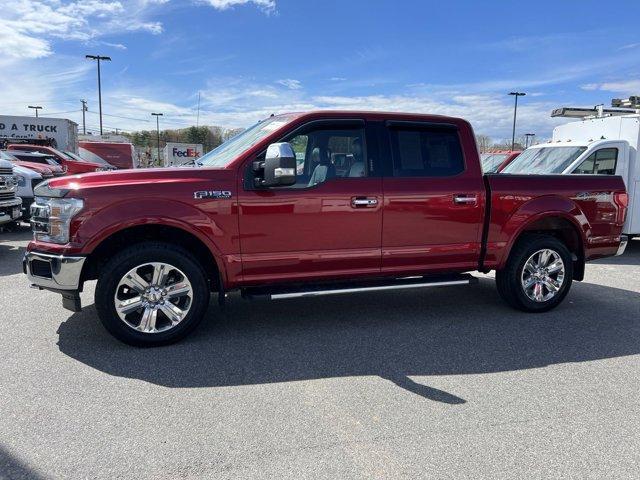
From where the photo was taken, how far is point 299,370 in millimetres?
3854

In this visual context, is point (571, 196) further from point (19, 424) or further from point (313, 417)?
point (19, 424)

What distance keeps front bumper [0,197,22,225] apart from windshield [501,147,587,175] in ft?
29.7

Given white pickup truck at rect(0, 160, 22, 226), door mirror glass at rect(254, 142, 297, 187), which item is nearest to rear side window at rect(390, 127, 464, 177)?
door mirror glass at rect(254, 142, 297, 187)

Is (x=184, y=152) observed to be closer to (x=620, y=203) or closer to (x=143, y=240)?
(x=143, y=240)

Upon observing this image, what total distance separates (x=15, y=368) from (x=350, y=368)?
100 inches

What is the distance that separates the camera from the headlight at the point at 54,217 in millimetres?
3956

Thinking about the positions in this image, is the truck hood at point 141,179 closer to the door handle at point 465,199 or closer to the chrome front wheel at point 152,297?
the chrome front wheel at point 152,297

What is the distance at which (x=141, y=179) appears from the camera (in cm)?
410

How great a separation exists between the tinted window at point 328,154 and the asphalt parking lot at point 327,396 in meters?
1.46

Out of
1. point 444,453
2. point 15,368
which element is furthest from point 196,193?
point 444,453

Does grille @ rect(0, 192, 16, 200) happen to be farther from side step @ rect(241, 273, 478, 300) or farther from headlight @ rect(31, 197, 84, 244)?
side step @ rect(241, 273, 478, 300)

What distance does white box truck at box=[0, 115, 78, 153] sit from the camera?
96.3 ft

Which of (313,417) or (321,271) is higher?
(321,271)

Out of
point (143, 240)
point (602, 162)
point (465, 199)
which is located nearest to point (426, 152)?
point (465, 199)
